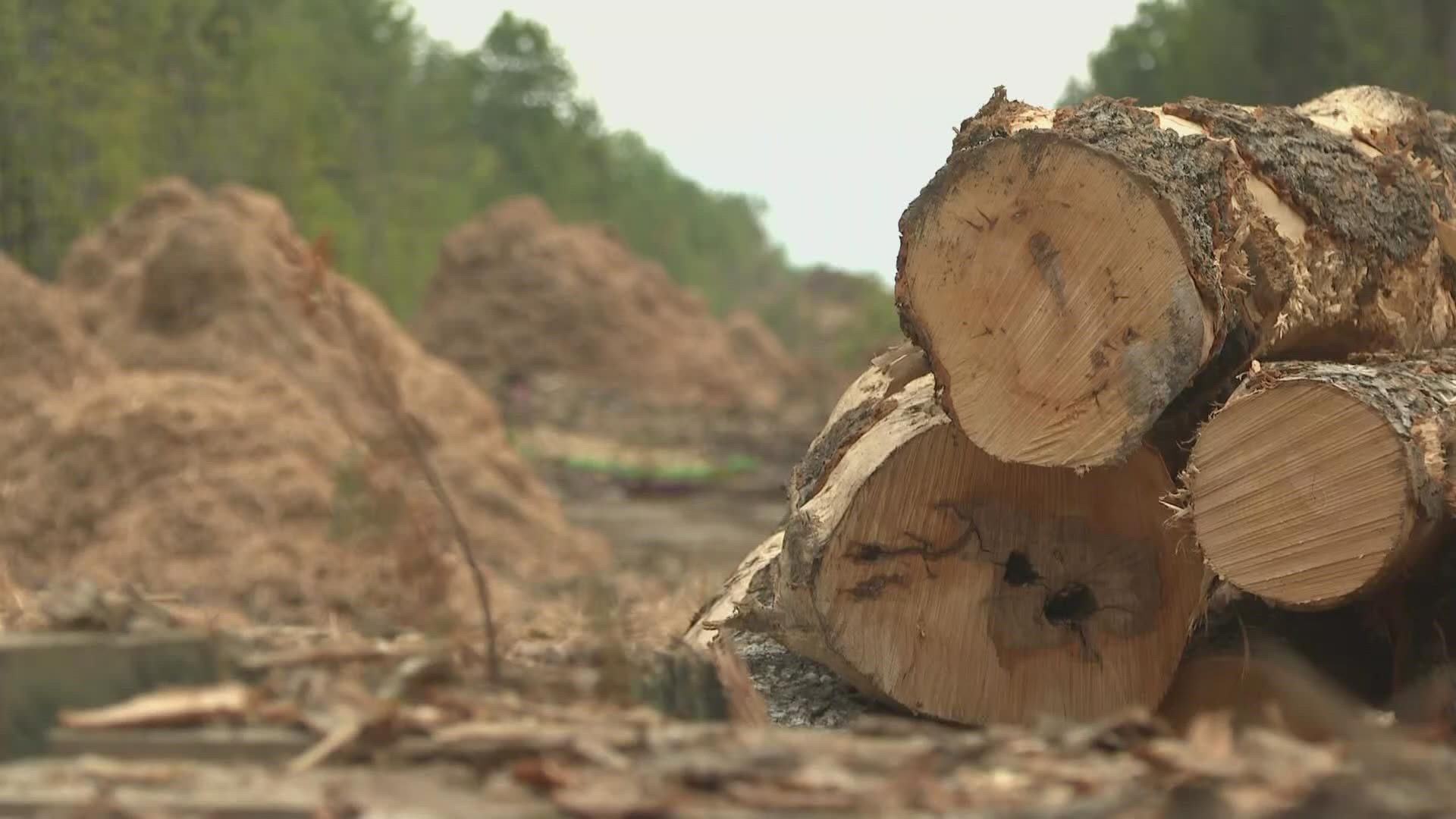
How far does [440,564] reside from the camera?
643 centimetres

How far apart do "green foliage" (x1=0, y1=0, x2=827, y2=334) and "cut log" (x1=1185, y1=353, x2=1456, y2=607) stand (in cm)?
168

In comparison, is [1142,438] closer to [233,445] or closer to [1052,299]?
[1052,299]

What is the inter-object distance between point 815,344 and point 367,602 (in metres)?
38.6

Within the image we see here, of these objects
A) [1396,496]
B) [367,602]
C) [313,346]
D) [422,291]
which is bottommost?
[367,602]

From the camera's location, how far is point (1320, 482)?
263 centimetres

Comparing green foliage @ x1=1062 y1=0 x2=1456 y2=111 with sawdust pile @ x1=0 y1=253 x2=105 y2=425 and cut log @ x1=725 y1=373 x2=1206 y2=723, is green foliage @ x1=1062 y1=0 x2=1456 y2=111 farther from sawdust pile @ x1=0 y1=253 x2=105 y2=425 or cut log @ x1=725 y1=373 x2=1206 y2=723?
cut log @ x1=725 y1=373 x2=1206 y2=723

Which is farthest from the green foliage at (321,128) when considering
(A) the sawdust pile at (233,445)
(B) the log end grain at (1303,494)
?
(A) the sawdust pile at (233,445)

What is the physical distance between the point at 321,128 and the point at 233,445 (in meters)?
17.3

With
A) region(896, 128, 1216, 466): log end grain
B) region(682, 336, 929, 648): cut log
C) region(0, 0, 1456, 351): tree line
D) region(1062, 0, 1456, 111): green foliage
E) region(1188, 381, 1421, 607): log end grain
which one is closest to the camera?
region(1188, 381, 1421, 607): log end grain

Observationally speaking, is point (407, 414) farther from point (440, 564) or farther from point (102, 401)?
point (102, 401)

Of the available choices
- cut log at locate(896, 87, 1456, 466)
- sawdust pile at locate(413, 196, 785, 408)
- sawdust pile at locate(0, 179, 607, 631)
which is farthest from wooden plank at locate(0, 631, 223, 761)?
sawdust pile at locate(413, 196, 785, 408)

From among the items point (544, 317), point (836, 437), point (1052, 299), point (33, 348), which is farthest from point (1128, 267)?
point (544, 317)

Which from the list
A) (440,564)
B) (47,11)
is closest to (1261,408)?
(440,564)

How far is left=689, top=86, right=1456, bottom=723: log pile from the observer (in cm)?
268
